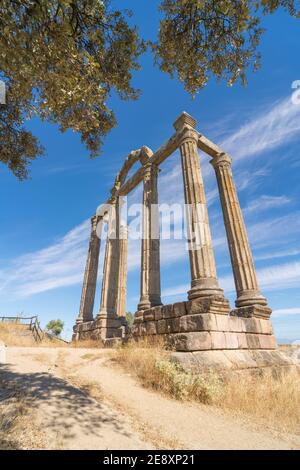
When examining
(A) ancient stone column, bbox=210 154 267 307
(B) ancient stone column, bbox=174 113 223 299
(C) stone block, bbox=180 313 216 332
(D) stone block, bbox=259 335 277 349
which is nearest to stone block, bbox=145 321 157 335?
(C) stone block, bbox=180 313 216 332

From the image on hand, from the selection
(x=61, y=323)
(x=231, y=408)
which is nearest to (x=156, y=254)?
(x=231, y=408)

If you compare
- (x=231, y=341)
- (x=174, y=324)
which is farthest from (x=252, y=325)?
(x=174, y=324)

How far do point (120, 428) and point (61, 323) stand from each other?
5394 centimetres

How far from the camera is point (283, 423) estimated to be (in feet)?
14.6

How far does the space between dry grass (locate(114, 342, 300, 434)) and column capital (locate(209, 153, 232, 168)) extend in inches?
373

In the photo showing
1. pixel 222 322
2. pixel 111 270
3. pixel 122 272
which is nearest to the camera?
pixel 222 322

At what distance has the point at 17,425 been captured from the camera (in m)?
3.27

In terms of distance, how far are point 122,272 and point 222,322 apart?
31.1 feet

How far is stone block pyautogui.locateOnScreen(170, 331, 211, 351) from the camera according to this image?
6982 mm

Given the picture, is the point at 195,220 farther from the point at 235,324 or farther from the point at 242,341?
the point at 242,341

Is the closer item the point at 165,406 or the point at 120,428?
the point at 120,428
